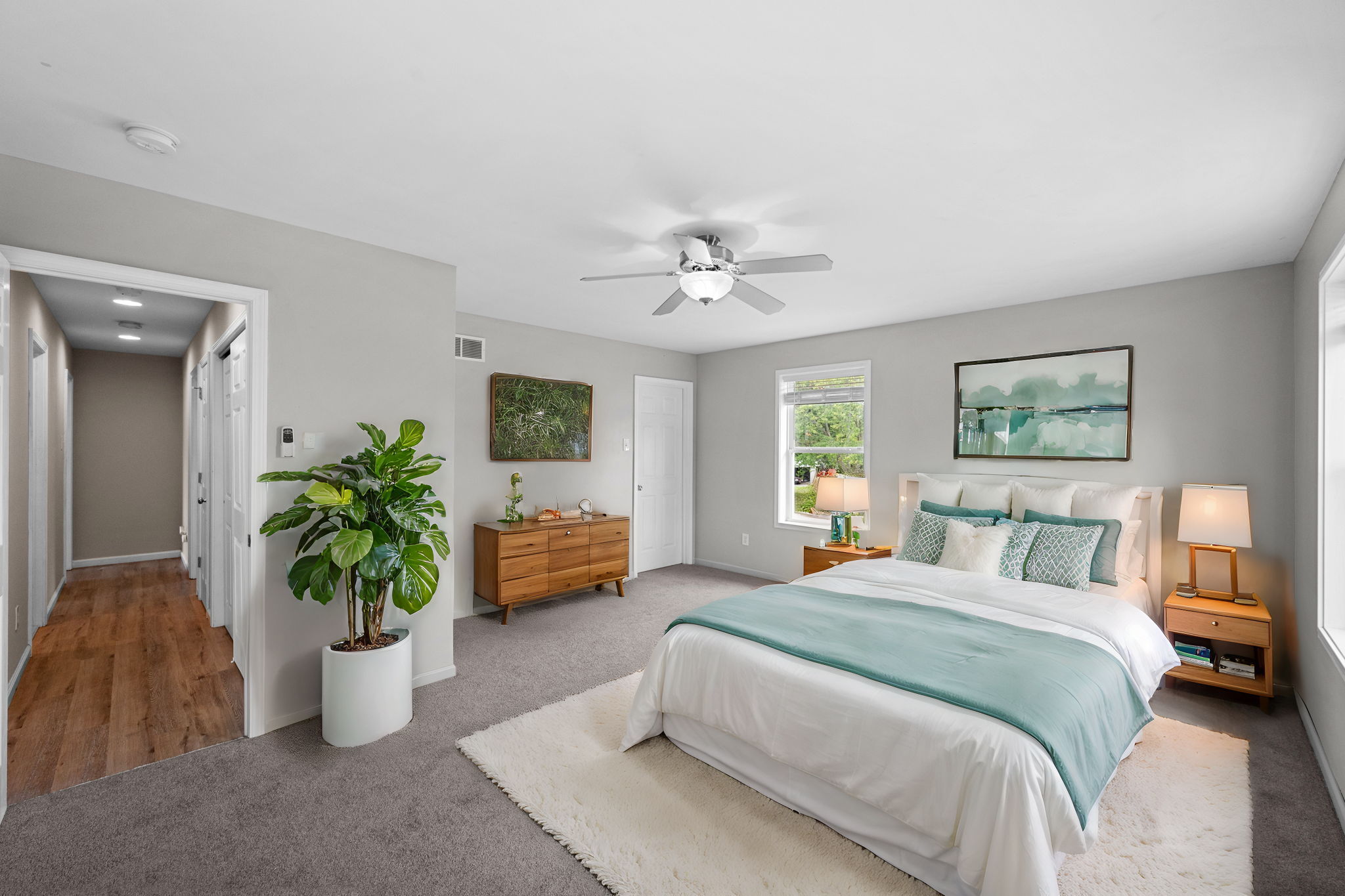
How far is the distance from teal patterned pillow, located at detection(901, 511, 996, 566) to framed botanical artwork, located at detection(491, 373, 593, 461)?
2920 millimetres

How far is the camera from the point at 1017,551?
3537mm

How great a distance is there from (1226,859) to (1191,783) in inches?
20.0

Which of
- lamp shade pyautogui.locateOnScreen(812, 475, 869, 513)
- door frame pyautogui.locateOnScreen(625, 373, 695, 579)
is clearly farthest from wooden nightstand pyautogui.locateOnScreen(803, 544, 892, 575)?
door frame pyautogui.locateOnScreen(625, 373, 695, 579)

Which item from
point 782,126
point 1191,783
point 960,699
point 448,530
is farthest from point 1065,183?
point 448,530

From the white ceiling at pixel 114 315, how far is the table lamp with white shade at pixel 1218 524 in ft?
19.5

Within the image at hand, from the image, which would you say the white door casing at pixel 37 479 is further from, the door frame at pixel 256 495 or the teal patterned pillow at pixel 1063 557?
the teal patterned pillow at pixel 1063 557

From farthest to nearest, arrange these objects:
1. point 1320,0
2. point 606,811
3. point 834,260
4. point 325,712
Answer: point 834,260
point 325,712
point 606,811
point 1320,0

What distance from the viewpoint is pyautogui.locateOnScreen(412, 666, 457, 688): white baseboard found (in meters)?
3.33

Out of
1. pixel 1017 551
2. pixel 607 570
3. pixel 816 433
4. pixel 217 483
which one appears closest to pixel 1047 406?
pixel 1017 551

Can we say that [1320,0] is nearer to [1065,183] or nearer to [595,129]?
[1065,183]

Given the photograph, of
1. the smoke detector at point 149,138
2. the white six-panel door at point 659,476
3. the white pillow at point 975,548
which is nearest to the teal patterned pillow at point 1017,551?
the white pillow at point 975,548

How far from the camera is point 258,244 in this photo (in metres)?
2.76

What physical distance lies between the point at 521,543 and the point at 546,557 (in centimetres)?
28

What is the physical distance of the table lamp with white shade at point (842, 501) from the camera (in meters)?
4.91
